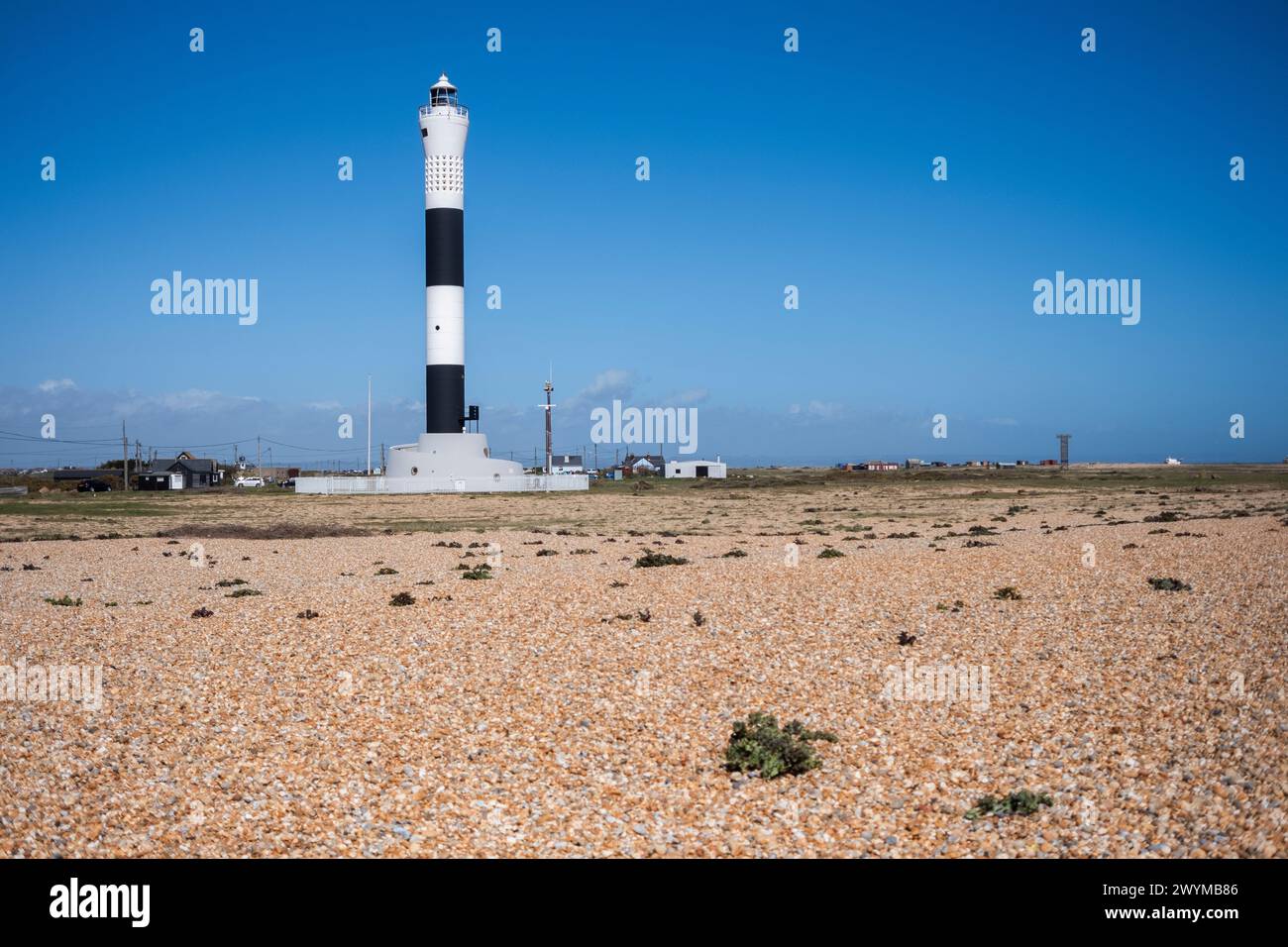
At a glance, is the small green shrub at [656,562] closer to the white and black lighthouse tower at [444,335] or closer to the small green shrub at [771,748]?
the small green shrub at [771,748]

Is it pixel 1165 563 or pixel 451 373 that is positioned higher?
pixel 451 373

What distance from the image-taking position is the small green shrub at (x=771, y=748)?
11422 millimetres

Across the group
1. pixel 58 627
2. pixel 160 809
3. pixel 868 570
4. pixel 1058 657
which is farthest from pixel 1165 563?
pixel 58 627

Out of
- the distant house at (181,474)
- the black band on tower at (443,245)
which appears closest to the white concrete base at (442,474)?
the black band on tower at (443,245)

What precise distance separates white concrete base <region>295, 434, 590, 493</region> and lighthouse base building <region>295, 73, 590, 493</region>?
9 centimetres

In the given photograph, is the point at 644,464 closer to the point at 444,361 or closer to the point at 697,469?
the point at 697,469

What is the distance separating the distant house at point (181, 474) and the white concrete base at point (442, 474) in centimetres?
3435

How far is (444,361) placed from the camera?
281 feet

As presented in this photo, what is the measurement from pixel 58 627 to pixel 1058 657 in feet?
60.0

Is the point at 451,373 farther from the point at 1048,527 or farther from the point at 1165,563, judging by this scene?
the point at 1165,563

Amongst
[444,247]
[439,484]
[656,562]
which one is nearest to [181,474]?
[439,484]
